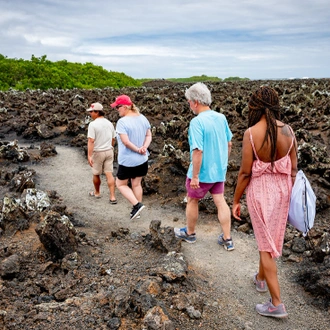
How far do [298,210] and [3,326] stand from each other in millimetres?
3061

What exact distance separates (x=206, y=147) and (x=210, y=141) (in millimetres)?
96

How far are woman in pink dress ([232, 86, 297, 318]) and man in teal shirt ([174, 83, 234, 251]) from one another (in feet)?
3.39

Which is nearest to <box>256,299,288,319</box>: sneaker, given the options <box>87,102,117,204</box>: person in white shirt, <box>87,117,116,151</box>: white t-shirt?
<box>87,102,117,204</box>: person in white shirt

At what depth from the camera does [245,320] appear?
13.8 ft

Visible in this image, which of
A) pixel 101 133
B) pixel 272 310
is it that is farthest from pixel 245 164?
pixel 101 133

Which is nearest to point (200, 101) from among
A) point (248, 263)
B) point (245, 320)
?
point (248, 263)

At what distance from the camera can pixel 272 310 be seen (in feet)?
13.7

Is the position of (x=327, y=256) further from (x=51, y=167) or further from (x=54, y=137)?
(x=54, y=137)

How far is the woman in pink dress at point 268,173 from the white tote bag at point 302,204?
7 centimetres

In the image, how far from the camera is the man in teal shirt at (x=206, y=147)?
4.99 m

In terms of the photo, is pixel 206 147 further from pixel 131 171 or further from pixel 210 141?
pixel 131 171

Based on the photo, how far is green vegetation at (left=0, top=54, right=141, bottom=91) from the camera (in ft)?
120

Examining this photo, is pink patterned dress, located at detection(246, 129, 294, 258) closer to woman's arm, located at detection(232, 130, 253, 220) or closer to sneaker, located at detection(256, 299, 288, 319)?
woman's arm, located at detection(232, 130, 253, 220)

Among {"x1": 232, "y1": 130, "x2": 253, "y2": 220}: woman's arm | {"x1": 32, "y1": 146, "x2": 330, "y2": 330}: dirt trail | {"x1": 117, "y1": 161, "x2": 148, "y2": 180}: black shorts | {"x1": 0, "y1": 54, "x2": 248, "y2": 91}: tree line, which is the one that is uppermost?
{"x1": 0, "y1": 54, "x2": 248, "y2": 91}: tree line
